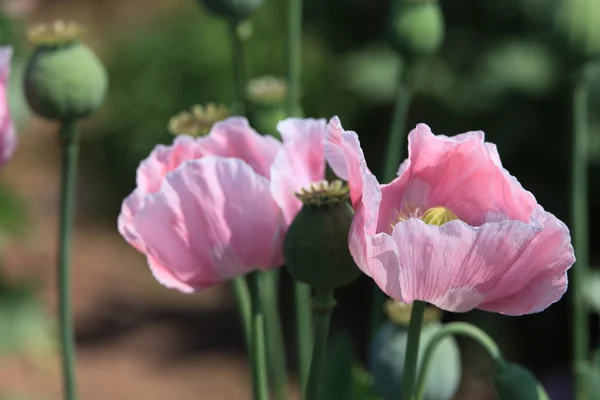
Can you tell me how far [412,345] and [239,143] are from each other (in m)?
0.17

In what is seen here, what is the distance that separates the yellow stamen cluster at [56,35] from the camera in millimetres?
806

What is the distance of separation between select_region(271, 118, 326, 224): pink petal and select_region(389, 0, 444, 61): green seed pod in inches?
11.5

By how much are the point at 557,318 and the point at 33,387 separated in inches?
46.9

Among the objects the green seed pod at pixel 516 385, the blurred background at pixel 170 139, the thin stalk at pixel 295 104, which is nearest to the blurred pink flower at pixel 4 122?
the thin stalk at pixel 295 104

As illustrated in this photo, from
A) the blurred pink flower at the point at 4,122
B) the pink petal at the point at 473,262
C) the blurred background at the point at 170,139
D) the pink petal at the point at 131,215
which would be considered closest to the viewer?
the pink petal at the point at 473,262

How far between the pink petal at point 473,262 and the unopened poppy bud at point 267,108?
0.37 meters

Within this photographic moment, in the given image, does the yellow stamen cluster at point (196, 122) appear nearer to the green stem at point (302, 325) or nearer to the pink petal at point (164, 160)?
the pink petal at point (164, 160)

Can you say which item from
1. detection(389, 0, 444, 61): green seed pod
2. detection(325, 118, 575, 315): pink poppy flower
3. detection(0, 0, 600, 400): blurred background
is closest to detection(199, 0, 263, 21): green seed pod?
detection(389, 0, 444, 61): green seed pod

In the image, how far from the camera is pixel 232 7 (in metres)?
0.89

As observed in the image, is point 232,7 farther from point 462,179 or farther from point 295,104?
point 462,179

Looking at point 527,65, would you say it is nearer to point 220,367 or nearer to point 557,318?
point 557,318

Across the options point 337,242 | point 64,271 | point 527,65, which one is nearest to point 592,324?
point 527,65

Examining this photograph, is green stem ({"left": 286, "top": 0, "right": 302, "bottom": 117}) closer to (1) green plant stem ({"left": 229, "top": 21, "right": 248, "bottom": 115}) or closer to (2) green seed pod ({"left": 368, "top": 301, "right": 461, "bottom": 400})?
(1) green plant stem ({"left": 229, "top": 21, "right": 248, "bottom": 115})

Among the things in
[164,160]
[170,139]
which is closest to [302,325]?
[164,160]
